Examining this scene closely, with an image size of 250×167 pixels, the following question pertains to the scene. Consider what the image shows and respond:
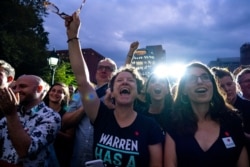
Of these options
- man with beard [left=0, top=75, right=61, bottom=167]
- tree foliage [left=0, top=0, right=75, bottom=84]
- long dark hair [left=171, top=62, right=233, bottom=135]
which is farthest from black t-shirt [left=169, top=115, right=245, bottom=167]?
tree foliage [left=0, top=0, right=75, bottom=84]

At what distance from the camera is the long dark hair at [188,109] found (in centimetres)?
276

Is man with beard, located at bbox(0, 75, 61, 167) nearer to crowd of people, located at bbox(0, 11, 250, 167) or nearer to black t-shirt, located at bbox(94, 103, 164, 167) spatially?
crowd of people, located at bbox(0, 11, 250, 167)

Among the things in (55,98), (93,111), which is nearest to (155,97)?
(93,111)

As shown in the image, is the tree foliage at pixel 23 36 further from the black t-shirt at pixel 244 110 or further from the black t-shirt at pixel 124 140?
the black t-shirt at pixel 124 140

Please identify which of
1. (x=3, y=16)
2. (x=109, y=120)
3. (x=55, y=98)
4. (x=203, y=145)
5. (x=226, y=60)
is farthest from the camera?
(x=226, y=60)

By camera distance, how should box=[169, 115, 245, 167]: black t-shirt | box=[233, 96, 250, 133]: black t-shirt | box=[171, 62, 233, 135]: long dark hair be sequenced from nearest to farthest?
box=[169, 115, 245, 167]: black t-shirt, box=[171, 62, 233, 135]: long dark hair, box=[233, 96, 250, 133]: black t-shirt

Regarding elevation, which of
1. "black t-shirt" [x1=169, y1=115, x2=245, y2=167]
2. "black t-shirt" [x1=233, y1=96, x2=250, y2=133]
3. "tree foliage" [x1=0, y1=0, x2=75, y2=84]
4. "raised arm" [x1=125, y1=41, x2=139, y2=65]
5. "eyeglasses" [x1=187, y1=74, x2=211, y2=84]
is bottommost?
"black t-shirt" [x1=169, y1=115, x2=245, y2=167]

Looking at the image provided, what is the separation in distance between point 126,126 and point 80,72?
65cm

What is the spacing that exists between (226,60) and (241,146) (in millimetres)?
83343

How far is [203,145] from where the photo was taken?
2.60 m

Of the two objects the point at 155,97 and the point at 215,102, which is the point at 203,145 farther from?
the point at 155,97

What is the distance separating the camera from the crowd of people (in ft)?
8.36

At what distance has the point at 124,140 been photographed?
102 inches

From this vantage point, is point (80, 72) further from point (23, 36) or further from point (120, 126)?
point (23, 36)
